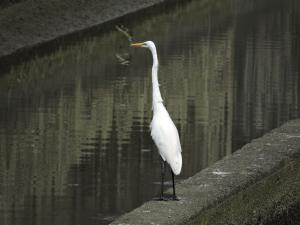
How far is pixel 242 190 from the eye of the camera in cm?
1433

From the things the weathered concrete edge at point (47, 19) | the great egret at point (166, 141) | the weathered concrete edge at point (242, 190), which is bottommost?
the weathered concrete edge at point (242, 190)

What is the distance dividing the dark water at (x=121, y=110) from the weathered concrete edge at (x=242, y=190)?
693 millimetres

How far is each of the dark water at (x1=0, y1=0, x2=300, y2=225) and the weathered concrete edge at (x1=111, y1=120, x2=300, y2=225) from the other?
0.69 m

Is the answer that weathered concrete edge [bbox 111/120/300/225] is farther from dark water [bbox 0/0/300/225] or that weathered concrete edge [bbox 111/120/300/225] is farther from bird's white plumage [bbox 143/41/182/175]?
dark water [bbox 0/0/300/225]

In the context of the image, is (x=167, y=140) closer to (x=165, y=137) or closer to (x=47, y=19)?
(x=165, y=137)

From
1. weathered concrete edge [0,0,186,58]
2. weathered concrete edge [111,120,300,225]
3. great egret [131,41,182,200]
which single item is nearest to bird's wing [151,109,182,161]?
great egret [131,41,182,200]

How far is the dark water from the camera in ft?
51.6

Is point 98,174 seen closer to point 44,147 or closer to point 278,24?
point 44,147

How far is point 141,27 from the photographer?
37.2m

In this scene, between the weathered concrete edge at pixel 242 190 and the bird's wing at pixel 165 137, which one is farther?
the bird's wing at pixel 165 137

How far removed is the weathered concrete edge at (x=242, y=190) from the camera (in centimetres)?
1125

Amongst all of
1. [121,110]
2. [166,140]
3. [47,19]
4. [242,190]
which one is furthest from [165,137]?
[47,19]

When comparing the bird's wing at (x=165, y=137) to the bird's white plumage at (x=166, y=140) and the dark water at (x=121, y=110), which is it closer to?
the bird's white plumage at (x=166, y=140)

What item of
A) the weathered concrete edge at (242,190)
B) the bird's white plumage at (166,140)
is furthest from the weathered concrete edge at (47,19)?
the bird's white plumage at (166,140)
